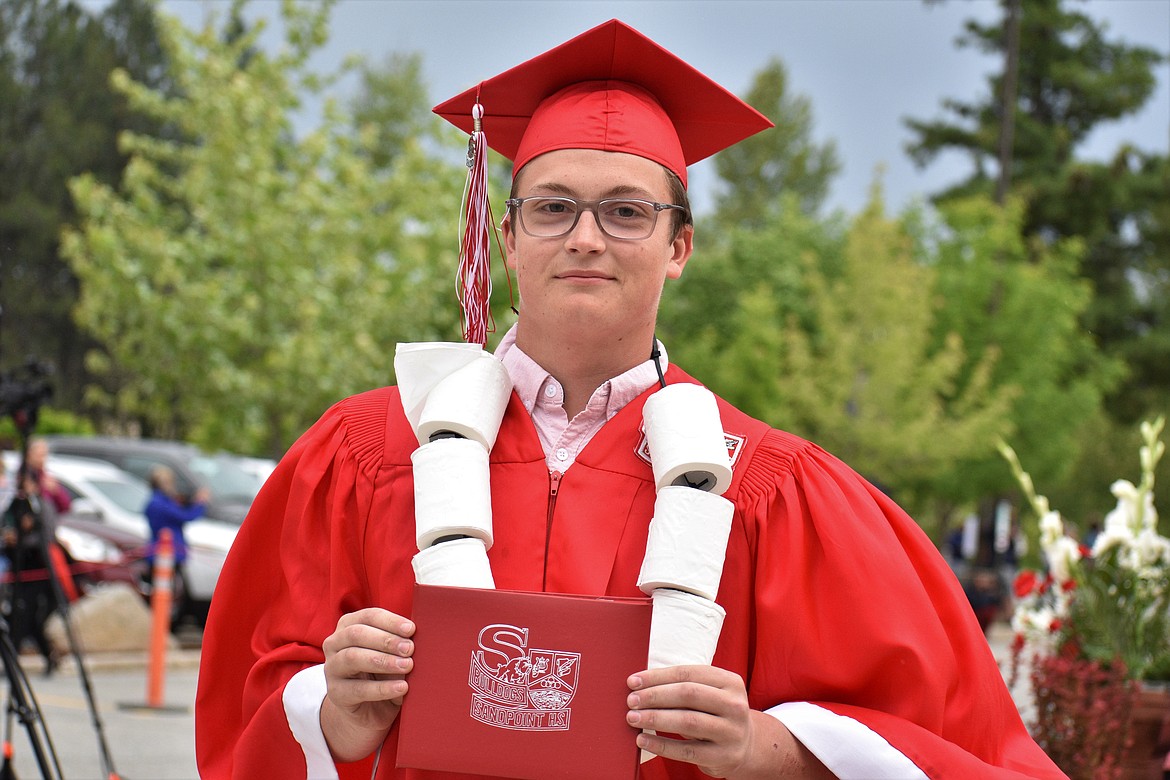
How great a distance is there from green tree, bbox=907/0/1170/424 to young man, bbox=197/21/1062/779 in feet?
100

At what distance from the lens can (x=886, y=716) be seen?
2137 mm

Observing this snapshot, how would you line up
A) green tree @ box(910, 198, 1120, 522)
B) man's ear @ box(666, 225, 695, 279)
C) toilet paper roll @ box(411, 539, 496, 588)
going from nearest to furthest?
1. toilet paper roll @ box(411, 539, 496, 588)
2. man's ear @ box(666, 225, 695, 279)
3. green tree @ box(910, 198, 1120, 522)

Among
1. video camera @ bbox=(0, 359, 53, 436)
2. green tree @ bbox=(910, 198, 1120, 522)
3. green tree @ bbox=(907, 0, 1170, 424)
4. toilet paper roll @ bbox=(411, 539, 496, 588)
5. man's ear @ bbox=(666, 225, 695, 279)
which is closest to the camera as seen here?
toilet paper roll @ bbox=(411, 539, 496, 588)

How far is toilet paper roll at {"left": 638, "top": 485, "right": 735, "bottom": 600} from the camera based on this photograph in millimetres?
2043

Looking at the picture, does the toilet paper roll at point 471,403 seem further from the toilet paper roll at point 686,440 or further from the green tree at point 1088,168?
the green tree at point 1088,168

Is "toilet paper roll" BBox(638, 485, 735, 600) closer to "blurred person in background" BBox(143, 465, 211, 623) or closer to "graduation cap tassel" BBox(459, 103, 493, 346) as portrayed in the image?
"graduation cap tassel" BBox(459, 103, 493, 346)

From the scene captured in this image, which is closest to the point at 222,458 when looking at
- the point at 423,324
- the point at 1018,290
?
the point at 423,324

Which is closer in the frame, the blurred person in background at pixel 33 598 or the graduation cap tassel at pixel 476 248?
the graduation cap tassel at pixel 476 248

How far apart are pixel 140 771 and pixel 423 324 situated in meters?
11.4

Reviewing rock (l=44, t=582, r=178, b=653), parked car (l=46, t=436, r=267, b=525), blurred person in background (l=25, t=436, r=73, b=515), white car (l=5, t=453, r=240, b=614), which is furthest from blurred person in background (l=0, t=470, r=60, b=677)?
parked car (l=46, t=436, r=267, b=525)

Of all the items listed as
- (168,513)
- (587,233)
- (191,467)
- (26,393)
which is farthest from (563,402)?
(191,467)

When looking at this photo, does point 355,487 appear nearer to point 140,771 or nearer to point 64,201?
point 140,771

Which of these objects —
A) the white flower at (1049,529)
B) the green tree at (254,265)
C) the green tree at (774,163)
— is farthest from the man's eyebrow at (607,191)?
the green tree at (774,163)

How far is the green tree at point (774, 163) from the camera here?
4269 centimetres
